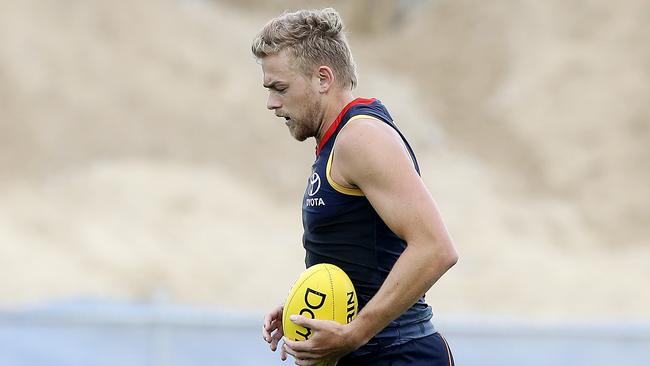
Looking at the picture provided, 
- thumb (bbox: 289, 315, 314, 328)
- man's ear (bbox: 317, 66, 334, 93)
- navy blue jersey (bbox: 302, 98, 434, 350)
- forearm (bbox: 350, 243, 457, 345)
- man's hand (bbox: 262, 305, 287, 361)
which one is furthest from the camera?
man's hand (bbox: 262, 305, 287, 361)

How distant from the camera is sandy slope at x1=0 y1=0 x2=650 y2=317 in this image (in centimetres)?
2045

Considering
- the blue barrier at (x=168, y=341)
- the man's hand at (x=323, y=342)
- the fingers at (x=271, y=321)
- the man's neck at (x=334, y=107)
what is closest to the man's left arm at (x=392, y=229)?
the man's hand at (x=323, y=342)

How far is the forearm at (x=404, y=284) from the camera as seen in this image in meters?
3.42

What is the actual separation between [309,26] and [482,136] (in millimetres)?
24997

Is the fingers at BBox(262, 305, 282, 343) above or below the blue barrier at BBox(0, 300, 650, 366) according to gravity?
below

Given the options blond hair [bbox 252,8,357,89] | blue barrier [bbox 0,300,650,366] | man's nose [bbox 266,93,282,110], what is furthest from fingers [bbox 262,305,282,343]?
blue barrier [bbox 0,300,650,366]

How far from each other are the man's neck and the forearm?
616mm

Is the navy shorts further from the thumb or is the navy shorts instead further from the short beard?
the short beard

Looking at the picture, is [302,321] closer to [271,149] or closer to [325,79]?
[325,79]

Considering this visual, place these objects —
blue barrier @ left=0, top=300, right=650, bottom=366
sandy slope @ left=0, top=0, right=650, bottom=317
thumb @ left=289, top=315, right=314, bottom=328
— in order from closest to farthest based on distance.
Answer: thumb @ left=289, top=315, right=314, bottom=328, blue barrier @ left=0, top=300, right=650, bottom=366, sandy slope @ left=0, top=0, right=650, bottom=317

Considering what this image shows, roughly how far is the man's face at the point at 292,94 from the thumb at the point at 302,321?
0.69 meters

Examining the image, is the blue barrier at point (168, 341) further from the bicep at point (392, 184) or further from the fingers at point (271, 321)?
the bicep at point (392, 184)

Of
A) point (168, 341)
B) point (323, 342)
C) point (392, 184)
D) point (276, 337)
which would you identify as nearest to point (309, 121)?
point (392, 184)

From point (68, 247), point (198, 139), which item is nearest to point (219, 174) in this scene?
point (198, 139)
